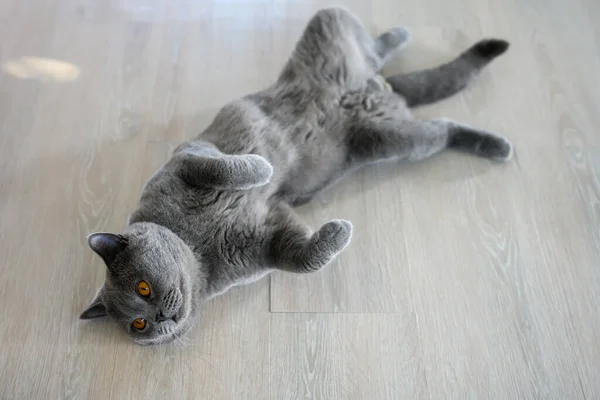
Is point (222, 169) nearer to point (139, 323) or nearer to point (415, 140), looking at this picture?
point (139, 323)

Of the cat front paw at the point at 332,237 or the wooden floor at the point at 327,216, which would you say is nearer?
the cat front paw at the point at 332,237

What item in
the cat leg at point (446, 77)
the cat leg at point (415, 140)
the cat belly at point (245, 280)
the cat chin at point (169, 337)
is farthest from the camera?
the cat leg at point (446, 77)

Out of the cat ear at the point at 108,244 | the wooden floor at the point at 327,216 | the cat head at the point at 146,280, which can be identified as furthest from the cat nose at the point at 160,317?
the wooden floor at the point at 327,216

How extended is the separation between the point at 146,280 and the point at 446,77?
3.90 feet

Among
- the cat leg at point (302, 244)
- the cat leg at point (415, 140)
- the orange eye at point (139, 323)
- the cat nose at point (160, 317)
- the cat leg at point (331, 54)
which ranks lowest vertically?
the orange eye at point (139, 323)

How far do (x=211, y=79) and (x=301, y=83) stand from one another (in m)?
0.42

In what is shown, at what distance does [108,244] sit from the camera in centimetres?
114

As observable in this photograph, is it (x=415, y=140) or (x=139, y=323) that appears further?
(x=415, y=140)

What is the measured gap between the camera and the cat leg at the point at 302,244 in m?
1.28

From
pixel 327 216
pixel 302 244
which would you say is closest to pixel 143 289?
pixel 302 244

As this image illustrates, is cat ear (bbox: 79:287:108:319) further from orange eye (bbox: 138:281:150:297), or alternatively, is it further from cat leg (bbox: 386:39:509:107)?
cat leg (bbox: 386:39:509:107)

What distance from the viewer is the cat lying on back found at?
1.18m

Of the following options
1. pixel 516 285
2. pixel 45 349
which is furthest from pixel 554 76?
pixel 45 349

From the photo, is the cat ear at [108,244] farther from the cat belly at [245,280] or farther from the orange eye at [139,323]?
the cat belly at [245,280]
